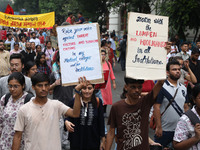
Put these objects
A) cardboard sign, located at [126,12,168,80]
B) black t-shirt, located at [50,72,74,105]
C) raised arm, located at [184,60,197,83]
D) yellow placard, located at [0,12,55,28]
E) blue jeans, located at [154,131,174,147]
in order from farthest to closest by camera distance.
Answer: yellow placard, located at [0,12,55,28], raised arm, located at [184,60,197,83], black t-shirt, located at [50,72,74,105], blue jeans, located at [154,131,174,147], cardboard sign, located at [126,12,168,80]

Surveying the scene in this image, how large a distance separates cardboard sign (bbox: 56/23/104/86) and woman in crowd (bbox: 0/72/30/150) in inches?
31.7

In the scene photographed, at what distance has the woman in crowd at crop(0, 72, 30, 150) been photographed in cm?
410

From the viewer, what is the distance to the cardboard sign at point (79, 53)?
3.68 m

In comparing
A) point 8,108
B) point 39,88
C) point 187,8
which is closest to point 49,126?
point 39,88

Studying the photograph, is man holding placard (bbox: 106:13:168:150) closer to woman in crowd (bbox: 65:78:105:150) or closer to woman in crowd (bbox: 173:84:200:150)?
woman in crowd (bbox: 173:84:200:150)

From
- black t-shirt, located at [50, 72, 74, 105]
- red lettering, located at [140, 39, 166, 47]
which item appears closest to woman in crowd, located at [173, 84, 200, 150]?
red lettering, located at [140, 39, 166, 47]

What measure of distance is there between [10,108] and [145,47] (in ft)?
5.96

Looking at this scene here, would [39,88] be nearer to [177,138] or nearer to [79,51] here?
[79,51]

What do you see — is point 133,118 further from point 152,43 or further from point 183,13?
point 183,13

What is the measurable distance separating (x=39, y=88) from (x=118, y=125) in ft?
3.26

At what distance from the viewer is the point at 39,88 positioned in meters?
3.89

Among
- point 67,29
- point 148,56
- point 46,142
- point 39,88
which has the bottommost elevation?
point 46,142

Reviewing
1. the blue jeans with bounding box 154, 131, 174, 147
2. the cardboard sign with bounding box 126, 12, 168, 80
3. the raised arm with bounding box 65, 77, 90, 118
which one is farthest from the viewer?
the blue jeans with bounding box 154, 131, 174, 147

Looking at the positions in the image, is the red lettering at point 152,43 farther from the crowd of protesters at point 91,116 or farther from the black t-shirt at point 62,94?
the black t-shirt at point 62,94
